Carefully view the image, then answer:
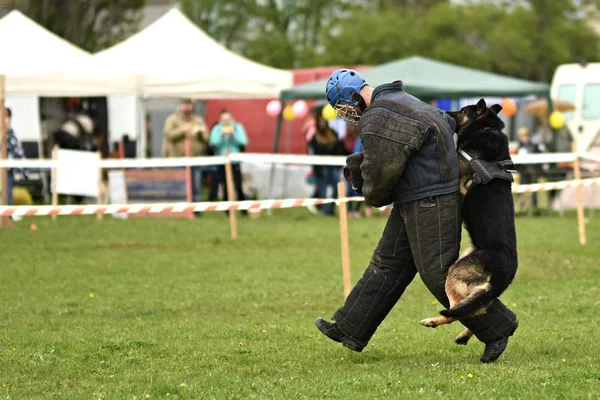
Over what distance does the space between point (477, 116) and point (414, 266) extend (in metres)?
1.04

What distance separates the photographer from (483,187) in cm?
734

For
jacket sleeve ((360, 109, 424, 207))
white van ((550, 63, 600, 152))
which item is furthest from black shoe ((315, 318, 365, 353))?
white van ((550, 63, 600, 152))

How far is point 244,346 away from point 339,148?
14449 millimetres

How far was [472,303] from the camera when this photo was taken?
718 cm

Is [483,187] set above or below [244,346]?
above

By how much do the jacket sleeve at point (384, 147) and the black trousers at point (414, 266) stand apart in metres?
0.28

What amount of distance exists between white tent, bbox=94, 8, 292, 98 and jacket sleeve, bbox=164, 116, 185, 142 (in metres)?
0.82

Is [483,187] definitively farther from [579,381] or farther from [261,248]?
[261,248]

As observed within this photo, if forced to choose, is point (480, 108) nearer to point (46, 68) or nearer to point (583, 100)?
point (46, 68)

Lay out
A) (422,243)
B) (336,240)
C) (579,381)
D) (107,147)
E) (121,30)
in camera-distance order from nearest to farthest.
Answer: (579,381) < (422,243) < (336,240) < (107,147) < (121,30)

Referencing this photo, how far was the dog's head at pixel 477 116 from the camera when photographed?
7.46m

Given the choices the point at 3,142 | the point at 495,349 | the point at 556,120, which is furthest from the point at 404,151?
the point at 556,120

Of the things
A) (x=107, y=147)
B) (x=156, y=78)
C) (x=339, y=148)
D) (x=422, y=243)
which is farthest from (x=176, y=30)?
(x=422, y=243)

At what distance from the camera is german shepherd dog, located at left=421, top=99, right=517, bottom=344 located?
7211 mm
